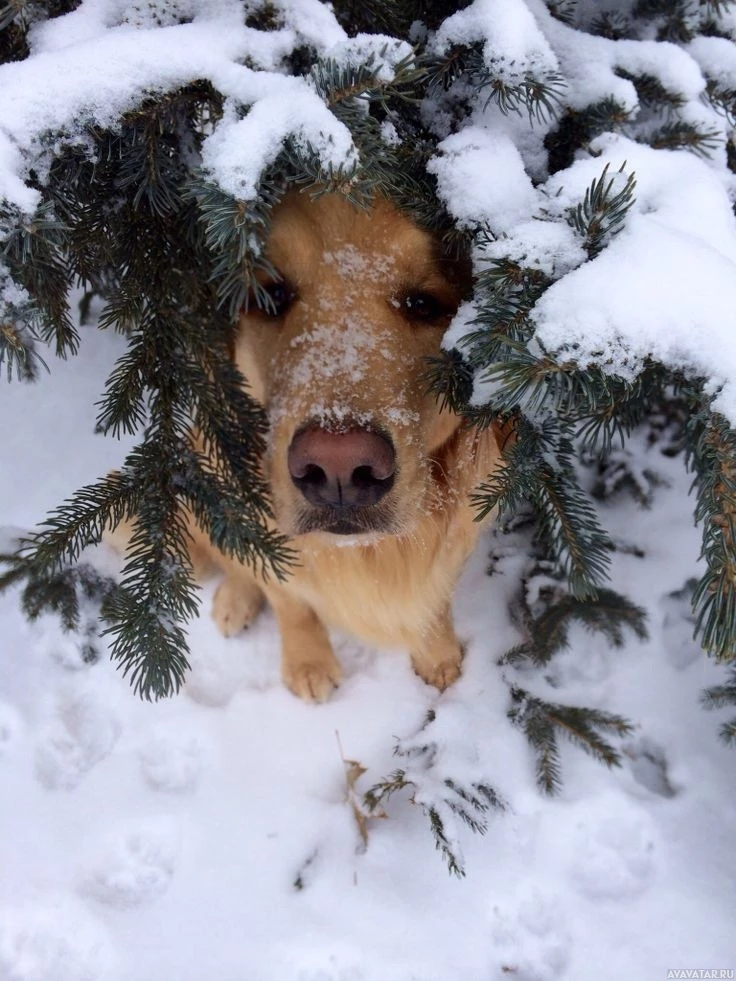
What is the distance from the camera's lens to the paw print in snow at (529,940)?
211 cm

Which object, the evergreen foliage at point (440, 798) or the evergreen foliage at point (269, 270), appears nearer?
the evergreen foliage at point (269, 270)

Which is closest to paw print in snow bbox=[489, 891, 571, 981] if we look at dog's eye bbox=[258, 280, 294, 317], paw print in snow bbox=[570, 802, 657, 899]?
paw print in snow bbox=[570, 802, 657, 899]

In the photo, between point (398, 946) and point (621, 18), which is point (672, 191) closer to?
point (621, 18)

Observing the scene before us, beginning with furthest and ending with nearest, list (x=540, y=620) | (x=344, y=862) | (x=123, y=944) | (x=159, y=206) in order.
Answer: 1. (x=540, y=620)
2. (x=344, y=862)
3. (x=123, y=944)
4. (x=159, y=206)

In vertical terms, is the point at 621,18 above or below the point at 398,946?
above

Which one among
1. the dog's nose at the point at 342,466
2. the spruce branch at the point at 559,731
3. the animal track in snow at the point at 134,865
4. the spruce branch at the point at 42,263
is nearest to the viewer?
the spruce branch at the point at 42,263

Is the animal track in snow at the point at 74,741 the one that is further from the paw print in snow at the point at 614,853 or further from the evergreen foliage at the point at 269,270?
the paw print in snow at the point at 614,853

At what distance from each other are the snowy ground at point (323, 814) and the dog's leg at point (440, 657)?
57mm

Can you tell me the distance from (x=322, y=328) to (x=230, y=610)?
1627mm

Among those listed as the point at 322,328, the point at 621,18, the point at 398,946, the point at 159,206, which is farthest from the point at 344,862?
the point at 621,18

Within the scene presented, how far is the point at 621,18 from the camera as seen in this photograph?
1909mm

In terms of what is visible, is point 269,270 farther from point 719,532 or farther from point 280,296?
point 719,532

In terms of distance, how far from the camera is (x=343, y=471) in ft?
5.31

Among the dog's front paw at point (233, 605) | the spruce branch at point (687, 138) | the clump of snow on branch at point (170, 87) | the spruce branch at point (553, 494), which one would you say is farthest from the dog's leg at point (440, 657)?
the clump of snow on branch at point (170, 87)
